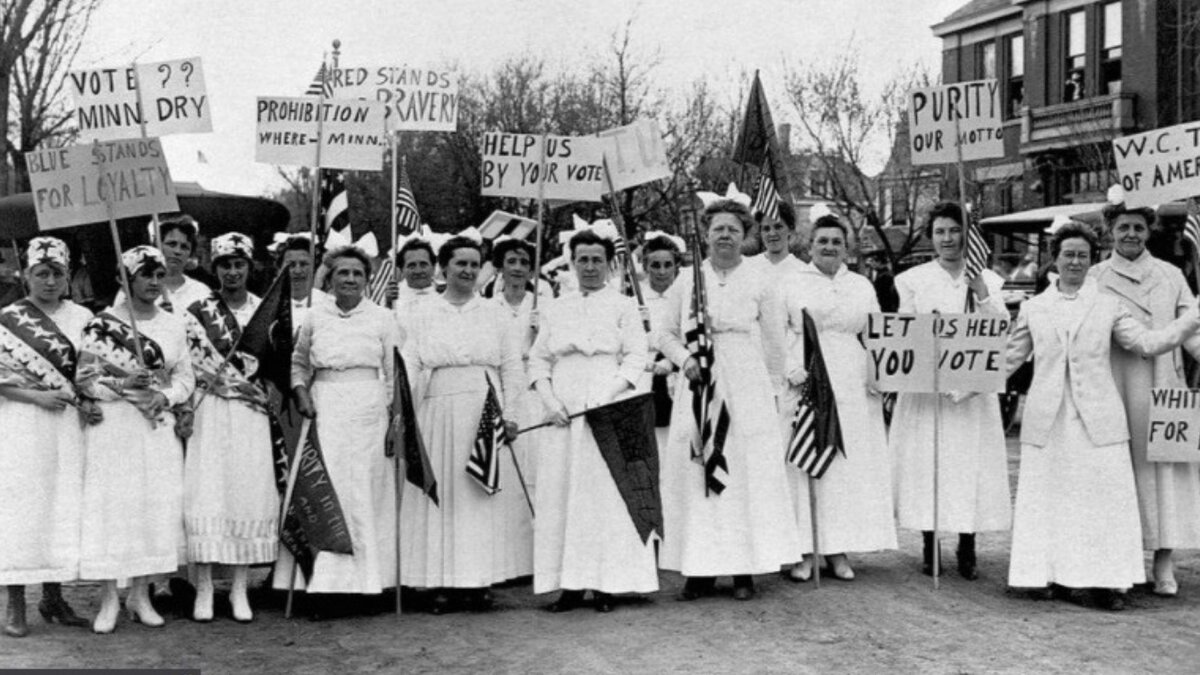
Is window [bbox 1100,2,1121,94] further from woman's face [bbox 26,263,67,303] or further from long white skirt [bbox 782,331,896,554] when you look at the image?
woman's face [bbox 26,263,67,303]

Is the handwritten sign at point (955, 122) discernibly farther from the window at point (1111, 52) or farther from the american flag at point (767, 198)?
the window at point (1111, 52)

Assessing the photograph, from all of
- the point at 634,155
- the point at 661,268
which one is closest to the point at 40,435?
the point at 661,268

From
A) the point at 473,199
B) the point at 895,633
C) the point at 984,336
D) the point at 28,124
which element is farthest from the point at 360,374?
the point at 473,199

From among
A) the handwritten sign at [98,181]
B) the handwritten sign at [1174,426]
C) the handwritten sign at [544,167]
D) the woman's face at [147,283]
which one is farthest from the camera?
the handwritten sign at [544,167]

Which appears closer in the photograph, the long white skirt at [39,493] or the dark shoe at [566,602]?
the long white skirt at [39,493]

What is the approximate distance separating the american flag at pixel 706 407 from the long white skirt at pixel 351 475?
1781mm

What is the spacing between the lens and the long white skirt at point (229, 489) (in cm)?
764

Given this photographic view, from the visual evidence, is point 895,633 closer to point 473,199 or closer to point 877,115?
point 877,115

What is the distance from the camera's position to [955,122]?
364 inches

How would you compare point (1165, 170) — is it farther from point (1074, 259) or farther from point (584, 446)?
point (584, 446)

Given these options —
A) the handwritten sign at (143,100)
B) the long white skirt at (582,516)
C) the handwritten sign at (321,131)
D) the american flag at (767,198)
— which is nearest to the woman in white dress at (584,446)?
the long white skirt at (582,516)

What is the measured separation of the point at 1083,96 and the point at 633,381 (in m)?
30.6

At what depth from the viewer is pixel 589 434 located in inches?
310

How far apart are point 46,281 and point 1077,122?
30.5 metres
